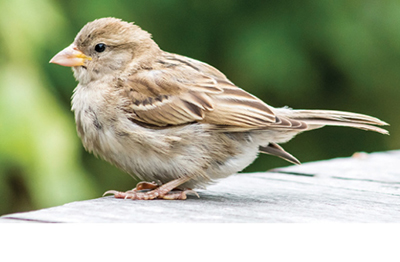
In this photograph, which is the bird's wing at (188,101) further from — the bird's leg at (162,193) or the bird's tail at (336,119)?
the bird's leg at (162,193)

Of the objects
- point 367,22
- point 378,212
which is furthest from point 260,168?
point 378,212

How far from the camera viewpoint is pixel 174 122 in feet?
8.39

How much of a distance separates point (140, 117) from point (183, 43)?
Result: 2.26m

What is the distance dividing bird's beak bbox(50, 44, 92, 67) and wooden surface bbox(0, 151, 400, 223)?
0.72 metres

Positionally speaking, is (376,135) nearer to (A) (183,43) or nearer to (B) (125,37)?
(A) (183,43)

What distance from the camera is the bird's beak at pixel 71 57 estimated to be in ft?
9.12

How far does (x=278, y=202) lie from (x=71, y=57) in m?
1.14

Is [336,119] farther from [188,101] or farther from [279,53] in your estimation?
[279,53]

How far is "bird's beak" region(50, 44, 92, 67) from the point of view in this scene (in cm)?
278

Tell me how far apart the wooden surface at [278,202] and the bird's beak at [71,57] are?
0.72 m

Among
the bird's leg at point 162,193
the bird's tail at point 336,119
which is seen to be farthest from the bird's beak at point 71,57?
the bird's tail at point 336,119

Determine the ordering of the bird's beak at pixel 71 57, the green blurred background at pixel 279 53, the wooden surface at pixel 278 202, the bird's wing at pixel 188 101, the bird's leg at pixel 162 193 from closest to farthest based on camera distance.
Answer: the wooden surface at pixel 278 202 → the bird's leg at pixel 162 193 → the bird's wing at pixel 188 101 → the bird's beak at pixel 71 57 → the green blurred background at pixel 279 53

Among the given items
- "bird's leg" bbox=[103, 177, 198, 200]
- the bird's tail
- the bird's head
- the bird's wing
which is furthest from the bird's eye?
the bird's tail

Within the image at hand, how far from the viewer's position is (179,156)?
2516 mm
